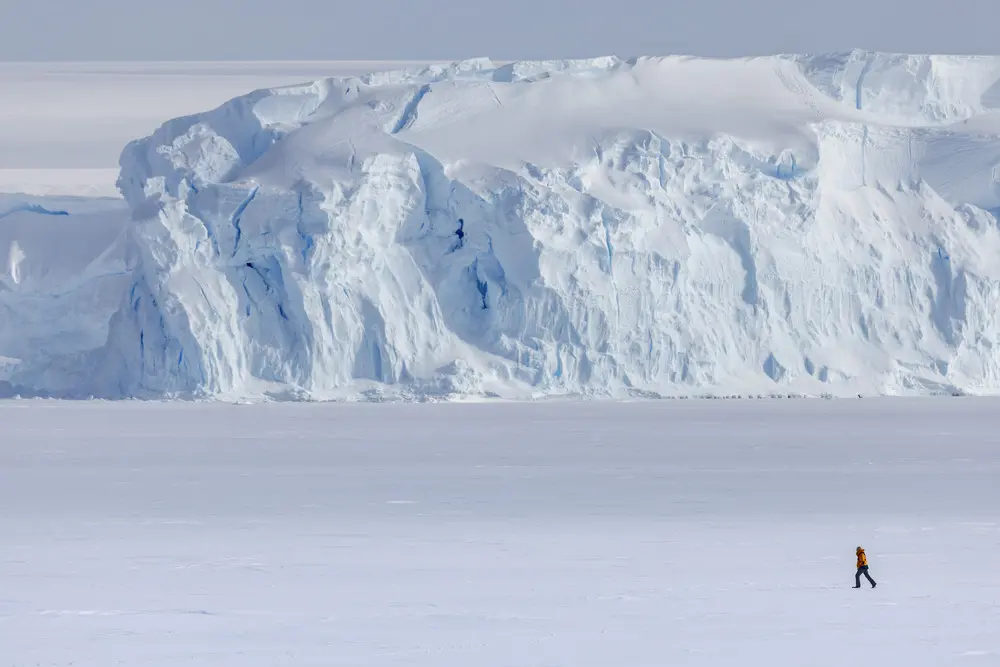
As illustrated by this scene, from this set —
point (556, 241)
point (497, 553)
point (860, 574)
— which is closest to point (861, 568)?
point (860, 574)

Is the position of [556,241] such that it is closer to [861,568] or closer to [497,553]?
[497,553]

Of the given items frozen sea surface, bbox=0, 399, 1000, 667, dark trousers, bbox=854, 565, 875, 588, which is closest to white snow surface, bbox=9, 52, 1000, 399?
frozen sea surface, bbox=0, 399, 1000, 667

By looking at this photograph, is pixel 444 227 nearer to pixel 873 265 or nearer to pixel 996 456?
pixel 873 265

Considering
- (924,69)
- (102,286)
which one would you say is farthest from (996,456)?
(102,286)

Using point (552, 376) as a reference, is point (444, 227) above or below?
above

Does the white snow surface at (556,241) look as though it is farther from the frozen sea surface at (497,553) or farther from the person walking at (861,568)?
the person walking at (861,568)

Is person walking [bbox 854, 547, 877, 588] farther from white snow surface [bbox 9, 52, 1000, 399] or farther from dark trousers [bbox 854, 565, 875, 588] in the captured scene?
white snow surface [bbox 9, 52, 1000, 399]

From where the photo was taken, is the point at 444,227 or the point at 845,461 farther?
the point at 444,227
